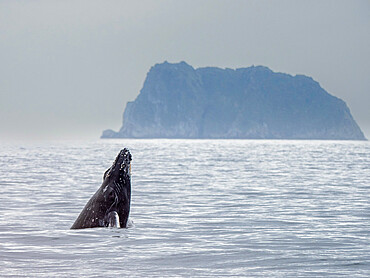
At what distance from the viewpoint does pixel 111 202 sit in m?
11.9

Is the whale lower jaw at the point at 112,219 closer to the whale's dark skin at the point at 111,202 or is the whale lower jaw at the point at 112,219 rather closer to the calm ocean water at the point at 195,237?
the whale's dark skin at the point at 111,202

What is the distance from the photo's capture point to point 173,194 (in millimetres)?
23078

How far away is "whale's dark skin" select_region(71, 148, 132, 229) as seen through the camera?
11914 mm

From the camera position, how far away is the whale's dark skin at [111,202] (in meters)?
11.9

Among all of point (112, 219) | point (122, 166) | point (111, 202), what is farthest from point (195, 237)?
point (122, 166)

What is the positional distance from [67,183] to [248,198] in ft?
31.4

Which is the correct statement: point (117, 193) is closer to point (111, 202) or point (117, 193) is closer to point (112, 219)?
point (111, 202)

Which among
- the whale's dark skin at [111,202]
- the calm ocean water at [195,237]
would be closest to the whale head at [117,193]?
the whale's dark skin at [111,202]

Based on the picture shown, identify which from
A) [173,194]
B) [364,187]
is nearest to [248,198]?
[173,194]

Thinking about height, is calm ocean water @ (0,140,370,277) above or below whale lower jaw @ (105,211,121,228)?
below

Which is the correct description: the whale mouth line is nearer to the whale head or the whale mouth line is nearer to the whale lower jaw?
the whale head

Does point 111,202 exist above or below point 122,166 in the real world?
below

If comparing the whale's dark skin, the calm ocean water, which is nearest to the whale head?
the whale's dark skin

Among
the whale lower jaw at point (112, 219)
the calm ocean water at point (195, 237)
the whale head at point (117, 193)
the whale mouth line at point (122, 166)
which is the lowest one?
the calm ocean water at point (195, 237)
